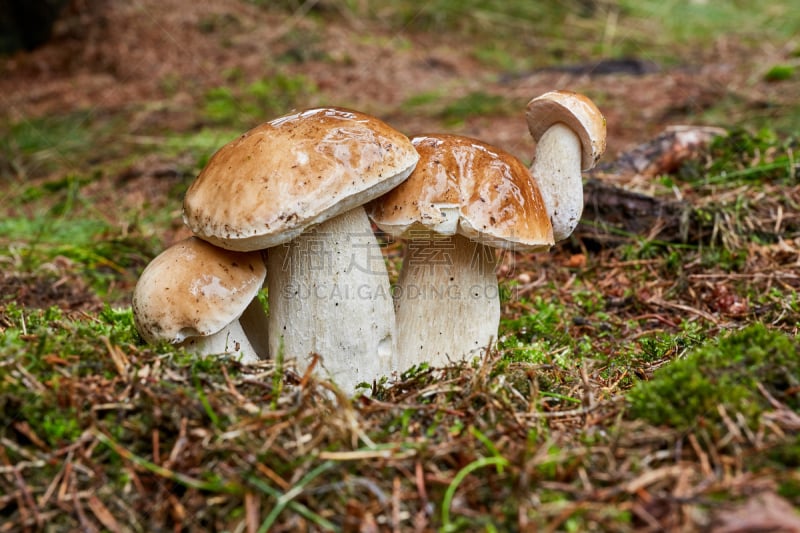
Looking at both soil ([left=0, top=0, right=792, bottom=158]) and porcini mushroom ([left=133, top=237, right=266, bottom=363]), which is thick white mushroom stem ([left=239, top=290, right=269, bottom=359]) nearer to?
porcini mushroom ([left=133, top=237, right=266, bottom=363])

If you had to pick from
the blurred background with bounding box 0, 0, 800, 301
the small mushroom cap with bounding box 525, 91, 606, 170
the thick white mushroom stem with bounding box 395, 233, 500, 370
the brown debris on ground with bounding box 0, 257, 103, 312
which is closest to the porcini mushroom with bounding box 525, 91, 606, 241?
the small mushroom cap with bounding box 525, 91, 606, 170

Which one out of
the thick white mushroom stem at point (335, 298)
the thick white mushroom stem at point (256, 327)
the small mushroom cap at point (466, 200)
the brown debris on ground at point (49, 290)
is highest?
the small mushroom cap at point (466, 200)

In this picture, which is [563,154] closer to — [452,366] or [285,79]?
[452,366]

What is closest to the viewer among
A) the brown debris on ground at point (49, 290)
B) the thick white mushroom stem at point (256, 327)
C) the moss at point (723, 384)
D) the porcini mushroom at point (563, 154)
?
the moss at point (723, 384)

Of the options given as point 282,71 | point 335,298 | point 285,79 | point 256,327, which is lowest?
point 256,327

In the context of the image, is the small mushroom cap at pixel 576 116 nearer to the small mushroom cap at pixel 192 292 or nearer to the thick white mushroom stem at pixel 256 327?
the small mushroom cap at pixel 192 292

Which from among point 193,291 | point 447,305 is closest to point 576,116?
point 447,305

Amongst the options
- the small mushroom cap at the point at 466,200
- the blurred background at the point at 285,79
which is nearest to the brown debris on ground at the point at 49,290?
the blurred background at the point at 285,79
